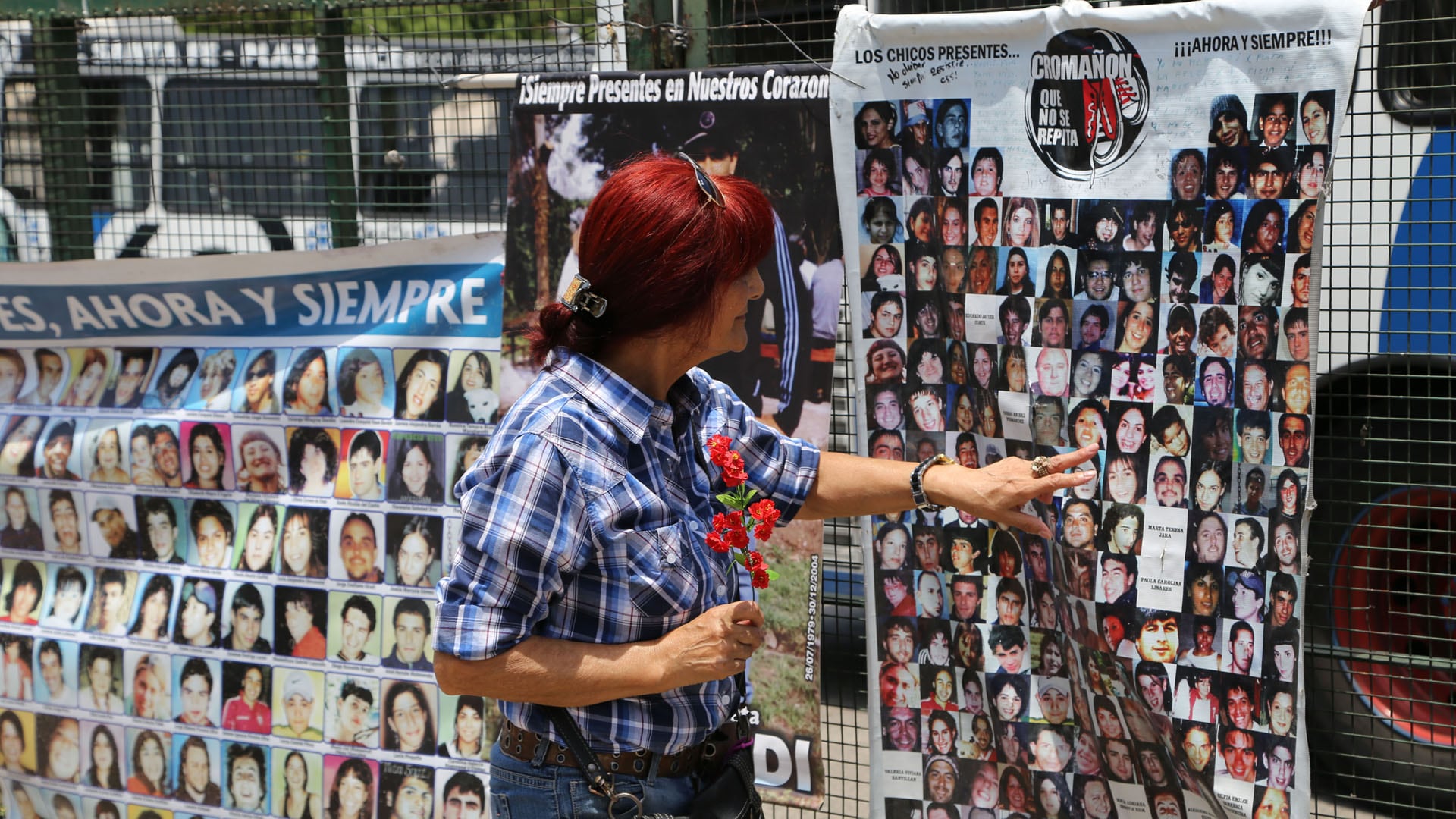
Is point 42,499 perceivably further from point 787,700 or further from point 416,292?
point 787,700

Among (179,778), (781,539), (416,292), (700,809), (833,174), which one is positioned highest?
(833,174)

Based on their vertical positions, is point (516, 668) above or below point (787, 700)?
above

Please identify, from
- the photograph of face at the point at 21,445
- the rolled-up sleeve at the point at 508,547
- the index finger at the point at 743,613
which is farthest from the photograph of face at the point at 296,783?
the index finger at the point at 743,613

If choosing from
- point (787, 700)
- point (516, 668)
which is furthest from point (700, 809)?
point (787, 700)

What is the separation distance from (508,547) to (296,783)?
6.76ft

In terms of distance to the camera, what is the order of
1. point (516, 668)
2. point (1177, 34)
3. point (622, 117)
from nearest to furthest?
point (516, 668), point (1177, 34), point (622, 117)

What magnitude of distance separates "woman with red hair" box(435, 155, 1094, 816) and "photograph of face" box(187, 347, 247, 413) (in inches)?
70.0

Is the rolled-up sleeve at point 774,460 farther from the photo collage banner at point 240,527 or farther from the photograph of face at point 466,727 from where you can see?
the photograph of face at point 466,727

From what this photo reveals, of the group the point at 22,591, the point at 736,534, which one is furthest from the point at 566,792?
the point at 22,591

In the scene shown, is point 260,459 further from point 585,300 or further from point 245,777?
point 585,300

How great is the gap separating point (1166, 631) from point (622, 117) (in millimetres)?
1710

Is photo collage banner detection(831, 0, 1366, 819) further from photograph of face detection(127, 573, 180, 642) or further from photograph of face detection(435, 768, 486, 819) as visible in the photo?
photograph of face detection(127, 573, 180, 642)

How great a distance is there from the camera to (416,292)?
3309mm

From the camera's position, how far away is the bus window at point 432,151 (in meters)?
3.58
